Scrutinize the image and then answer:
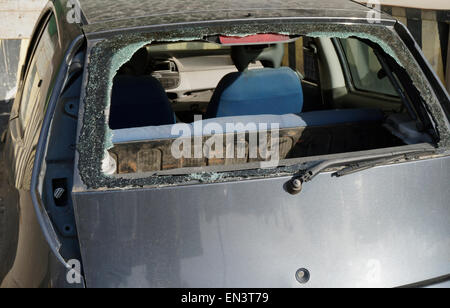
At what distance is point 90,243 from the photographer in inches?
77.6

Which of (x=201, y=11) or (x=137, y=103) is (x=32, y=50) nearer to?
(x=137, y=103)

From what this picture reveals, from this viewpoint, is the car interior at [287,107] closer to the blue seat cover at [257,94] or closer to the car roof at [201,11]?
the blue seat cover at [257,94]

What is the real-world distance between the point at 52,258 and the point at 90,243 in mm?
145

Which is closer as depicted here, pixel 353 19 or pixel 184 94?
pixel 353 19

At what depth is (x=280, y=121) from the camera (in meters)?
2.70

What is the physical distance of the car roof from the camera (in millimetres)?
→ 2359

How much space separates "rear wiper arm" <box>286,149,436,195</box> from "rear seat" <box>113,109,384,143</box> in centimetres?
58

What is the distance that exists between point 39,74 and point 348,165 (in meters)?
1.75

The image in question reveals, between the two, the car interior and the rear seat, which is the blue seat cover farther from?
the rear seat

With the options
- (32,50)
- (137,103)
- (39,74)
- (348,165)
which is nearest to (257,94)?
(137,103)

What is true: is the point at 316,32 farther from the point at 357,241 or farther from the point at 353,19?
the point at 357,241

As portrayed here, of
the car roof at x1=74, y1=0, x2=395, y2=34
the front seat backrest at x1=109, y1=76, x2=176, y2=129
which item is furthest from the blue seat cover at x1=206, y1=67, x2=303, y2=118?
the car roof at x1=74, y1=0, x2=395, y2=34
